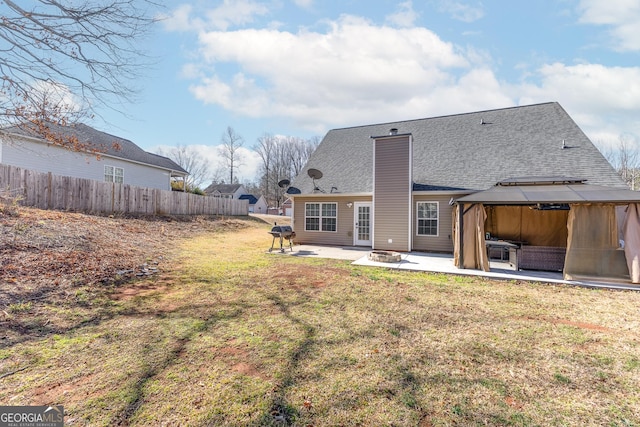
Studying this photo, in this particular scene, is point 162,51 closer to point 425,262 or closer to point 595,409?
point 595,409

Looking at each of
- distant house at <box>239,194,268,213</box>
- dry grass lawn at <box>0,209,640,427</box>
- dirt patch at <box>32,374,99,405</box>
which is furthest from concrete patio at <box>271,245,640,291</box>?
distant house at <box>239,194,268,213</box>

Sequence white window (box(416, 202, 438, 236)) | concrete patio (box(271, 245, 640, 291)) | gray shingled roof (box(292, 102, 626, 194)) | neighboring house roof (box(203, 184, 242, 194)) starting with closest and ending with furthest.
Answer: concrete patio (box(271, 245, 640, 291)) → gray shingled roof (box(292, 102, 626, 194)) → white window (box(416, 202, 438, 236)) → neighboring house roof (box(203, 184, 242, 194))

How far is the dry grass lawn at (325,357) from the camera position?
233 centimetres

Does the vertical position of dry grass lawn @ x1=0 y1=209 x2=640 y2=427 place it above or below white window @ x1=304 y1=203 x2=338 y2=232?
below

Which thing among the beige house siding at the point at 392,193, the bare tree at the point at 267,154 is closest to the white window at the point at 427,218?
the beige house siding at the point at 392,193

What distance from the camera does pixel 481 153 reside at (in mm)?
12047

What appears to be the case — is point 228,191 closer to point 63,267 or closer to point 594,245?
point 63,267

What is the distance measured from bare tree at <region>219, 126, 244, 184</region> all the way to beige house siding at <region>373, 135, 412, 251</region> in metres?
39.0

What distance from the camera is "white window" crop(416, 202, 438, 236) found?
11.1m

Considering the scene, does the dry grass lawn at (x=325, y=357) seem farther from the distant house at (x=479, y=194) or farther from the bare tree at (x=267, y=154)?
the bare tree at (x=267, y=154)

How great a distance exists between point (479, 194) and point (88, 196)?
1655cm

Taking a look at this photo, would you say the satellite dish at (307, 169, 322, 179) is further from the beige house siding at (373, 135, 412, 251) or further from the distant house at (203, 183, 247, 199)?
the distant house at (203, 183, 247, 199)

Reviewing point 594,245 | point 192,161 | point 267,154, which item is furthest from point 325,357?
point 192,161

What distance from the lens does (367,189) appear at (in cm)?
1214
